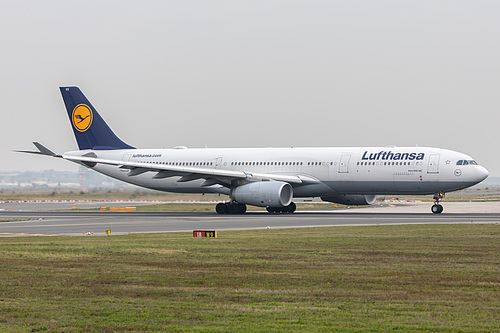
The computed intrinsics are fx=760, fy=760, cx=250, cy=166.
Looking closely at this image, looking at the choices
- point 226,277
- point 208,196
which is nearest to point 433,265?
point 226,277

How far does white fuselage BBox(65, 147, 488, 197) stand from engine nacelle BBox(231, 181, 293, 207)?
2180 millimetres

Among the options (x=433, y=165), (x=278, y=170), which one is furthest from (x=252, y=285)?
(x=278, y=170)

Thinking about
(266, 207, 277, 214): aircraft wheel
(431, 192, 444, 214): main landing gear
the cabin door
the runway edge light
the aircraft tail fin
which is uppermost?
the aircraft tail fin

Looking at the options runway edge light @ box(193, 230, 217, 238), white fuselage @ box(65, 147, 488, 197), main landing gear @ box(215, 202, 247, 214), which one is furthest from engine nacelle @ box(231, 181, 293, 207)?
runway edge light @ box(193, 230, 217, 238)

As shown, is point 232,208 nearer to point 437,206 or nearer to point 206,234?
point 437,206

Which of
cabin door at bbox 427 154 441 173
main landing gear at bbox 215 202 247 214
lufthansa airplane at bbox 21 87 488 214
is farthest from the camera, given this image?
main landing gear at bbox 215 202 247 214

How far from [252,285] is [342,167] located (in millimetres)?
31985

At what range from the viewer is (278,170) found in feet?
161

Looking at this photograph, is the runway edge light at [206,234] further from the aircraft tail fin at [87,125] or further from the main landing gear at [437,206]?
the aircraft tail fin at [87,125]

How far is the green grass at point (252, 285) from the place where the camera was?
10.9 metres

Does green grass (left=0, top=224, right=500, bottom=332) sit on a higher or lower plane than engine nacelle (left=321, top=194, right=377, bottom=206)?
lower

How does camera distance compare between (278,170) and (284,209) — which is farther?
(284,209)

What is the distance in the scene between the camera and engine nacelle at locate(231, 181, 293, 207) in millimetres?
44500

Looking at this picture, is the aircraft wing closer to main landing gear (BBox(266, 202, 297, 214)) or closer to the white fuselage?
the white fuselage
